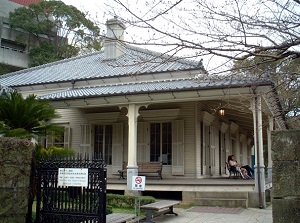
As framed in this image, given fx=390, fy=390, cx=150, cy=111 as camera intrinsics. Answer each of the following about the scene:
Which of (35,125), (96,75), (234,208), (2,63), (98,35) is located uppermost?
(2,63)

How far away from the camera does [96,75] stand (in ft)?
66.3

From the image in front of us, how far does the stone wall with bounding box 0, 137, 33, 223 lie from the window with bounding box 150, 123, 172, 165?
943 cm

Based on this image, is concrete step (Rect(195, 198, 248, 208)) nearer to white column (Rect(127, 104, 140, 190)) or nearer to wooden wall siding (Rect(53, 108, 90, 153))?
white column (Rect(127, 104, 140, 190))

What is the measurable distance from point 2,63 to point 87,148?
28.3 meters

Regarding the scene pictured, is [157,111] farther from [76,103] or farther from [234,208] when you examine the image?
[234,208]

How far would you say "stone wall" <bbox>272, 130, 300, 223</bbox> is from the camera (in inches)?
258

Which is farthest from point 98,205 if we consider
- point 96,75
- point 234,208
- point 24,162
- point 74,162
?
point 96,75

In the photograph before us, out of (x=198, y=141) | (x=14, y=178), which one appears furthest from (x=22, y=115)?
(x=198, y=141)

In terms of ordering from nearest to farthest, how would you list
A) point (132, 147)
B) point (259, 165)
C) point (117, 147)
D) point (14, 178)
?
1. point (14, 178)
2. point (259, 165)
3. point (132, 147)
4. point (117, 147)

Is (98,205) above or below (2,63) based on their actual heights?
below

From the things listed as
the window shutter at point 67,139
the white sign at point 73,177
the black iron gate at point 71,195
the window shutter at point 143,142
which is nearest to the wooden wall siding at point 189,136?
the window shutter at point 143,142

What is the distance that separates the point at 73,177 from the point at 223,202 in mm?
6972

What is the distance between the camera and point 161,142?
53.8ft

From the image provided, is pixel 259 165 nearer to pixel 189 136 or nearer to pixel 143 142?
pixel 189 136
